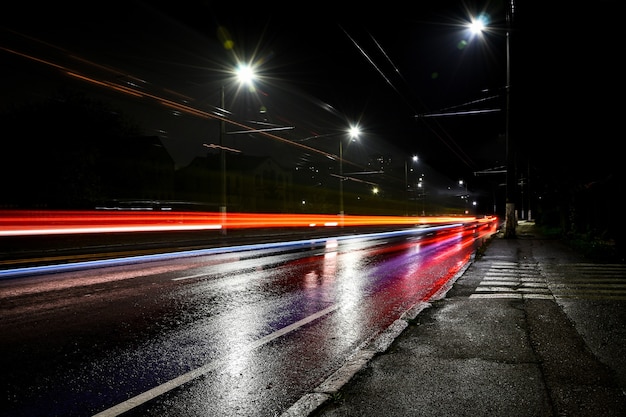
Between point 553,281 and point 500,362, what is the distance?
616 centimetres

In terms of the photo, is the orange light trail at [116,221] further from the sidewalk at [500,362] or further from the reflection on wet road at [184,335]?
the sidewalk at [500,362]

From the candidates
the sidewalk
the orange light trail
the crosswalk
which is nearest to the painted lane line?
the sidewalk

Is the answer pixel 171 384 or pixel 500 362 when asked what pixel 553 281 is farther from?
pixel 171 384

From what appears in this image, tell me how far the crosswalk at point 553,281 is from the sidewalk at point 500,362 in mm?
98

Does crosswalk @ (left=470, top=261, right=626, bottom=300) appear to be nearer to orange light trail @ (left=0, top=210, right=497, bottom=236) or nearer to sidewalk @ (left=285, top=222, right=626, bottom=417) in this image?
sidewalk @ (left=285, top=222, right=626, bottom=417)

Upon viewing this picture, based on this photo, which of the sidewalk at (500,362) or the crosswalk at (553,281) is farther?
the crosswalk at (553,281)

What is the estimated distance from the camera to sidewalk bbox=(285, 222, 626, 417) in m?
3.34

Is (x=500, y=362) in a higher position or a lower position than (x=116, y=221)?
lower

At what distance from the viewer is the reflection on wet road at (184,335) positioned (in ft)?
11.9

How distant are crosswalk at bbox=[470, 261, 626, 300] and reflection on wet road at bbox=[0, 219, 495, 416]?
1181 millimetres

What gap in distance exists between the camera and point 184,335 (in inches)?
215

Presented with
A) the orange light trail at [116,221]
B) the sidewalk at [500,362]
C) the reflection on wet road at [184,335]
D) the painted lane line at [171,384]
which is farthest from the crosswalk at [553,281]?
the orange light trail at [116,221]

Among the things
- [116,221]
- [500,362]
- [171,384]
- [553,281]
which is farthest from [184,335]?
[116,221]

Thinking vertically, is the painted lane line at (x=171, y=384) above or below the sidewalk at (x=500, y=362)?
below
